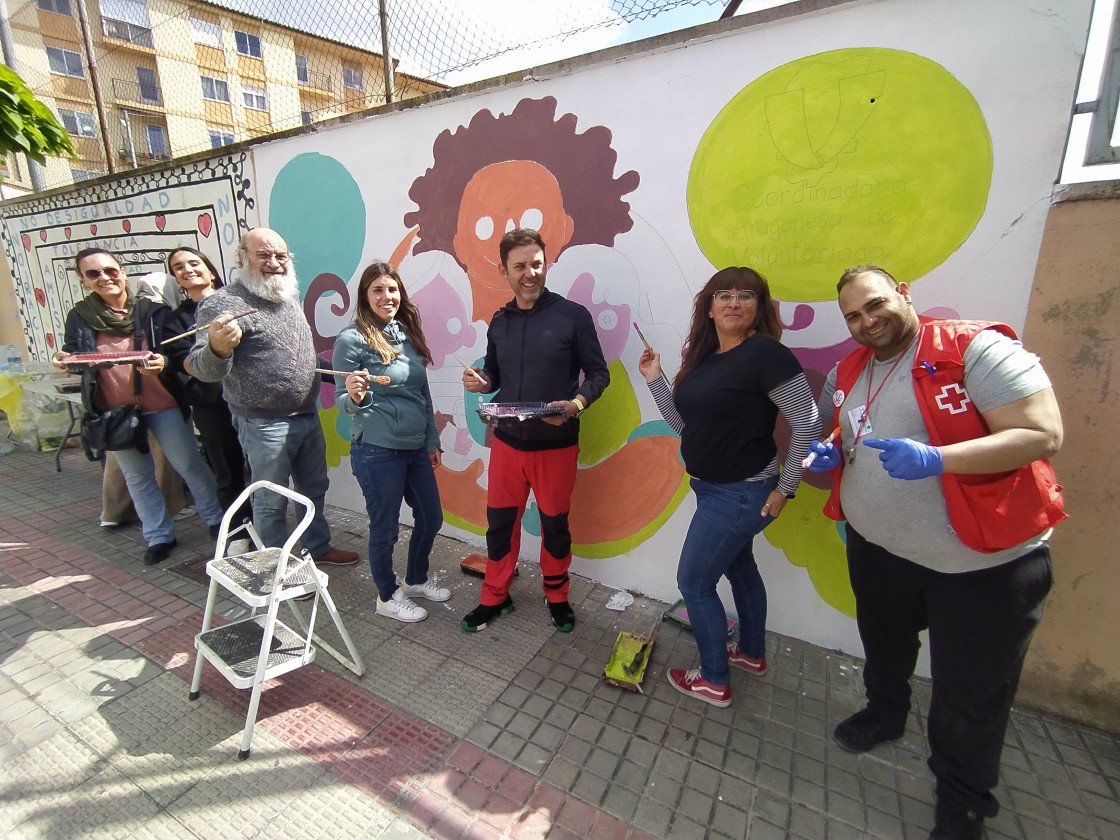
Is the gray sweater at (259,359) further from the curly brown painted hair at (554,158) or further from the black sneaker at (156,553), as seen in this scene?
the black sneaker at (156,553)

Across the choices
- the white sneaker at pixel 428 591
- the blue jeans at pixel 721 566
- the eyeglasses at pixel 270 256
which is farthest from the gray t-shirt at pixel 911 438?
the eyeglasses at pixel 270 256

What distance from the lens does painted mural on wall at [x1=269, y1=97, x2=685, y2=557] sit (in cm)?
291

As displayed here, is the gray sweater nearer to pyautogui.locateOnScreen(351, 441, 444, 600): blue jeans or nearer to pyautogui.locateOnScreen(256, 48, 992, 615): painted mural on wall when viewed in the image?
pyautogui.locateOnScreen(351, 441, 444, 600): blue jeans

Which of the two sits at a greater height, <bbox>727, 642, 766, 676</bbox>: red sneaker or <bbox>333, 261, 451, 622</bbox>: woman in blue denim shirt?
<bbox>333, 261, 451, 622</bbox>: woman in blue denim shirt

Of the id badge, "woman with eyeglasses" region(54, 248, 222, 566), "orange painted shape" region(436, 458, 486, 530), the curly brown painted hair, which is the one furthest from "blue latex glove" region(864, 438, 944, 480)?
"woman with eyeglasses" region(54, 248, 222, 566)

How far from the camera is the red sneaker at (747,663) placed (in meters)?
2.56

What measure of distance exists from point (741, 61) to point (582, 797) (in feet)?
10.5

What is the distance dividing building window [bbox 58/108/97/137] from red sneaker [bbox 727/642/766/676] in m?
23.0

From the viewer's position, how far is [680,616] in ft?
Result: 9.63

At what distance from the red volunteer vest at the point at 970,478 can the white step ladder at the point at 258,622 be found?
2.29m

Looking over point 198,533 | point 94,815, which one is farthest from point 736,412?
point 198,533

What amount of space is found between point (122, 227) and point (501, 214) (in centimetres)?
473

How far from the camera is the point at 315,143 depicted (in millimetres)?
3895

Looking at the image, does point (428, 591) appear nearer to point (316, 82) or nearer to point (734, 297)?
point (734, 297)
